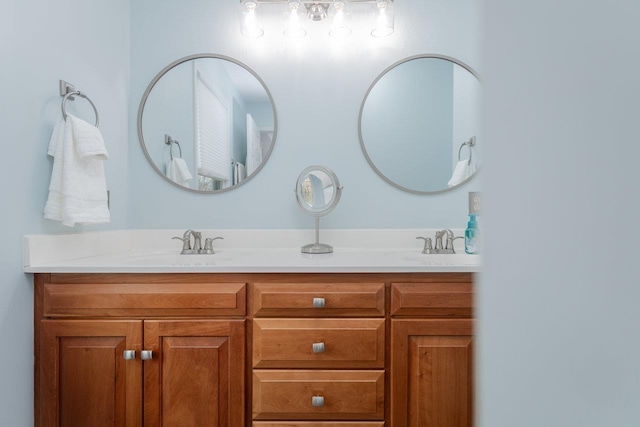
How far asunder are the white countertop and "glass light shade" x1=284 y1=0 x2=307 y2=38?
0.91 metres

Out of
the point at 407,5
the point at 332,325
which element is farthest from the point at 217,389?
the point at 407,5

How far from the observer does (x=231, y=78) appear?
1.65 m

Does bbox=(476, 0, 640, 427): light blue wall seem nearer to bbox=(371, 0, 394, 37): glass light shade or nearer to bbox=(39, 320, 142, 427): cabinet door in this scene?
bbox=(39, 320, 142, 427): cabinet door

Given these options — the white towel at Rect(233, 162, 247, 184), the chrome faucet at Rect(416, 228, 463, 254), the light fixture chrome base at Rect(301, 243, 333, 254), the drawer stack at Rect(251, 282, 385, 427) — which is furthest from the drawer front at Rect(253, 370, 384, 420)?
the white towel at Rect(233, 162, 247, 184)

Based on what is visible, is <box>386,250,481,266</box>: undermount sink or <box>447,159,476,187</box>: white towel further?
<box>447,159,476,187</box>: white towel

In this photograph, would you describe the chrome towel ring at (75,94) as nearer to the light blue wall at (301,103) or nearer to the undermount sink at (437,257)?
the light blue wall at (301,103)

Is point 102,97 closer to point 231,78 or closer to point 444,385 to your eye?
point 231,78

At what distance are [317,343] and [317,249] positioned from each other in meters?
0.45

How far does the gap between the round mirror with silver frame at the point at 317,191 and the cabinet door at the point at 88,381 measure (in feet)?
2.59

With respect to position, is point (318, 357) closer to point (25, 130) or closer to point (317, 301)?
point (317, 301)

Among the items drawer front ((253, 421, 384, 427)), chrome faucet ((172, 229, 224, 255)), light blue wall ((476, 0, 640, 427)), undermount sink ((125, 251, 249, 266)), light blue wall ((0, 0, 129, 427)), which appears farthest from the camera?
chrome faucet ((172, 229, 224, 255))

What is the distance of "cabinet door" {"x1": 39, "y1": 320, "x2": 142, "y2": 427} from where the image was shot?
43.7 inches

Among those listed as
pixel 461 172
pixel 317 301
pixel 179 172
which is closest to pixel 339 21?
pixel 461 172

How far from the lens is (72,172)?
1176mm
